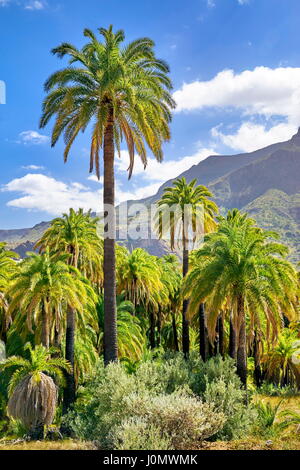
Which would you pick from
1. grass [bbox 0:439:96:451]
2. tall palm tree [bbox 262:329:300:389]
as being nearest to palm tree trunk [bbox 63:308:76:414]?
grass [bbox 0:439:96:451]

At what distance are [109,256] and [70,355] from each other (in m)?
6.67

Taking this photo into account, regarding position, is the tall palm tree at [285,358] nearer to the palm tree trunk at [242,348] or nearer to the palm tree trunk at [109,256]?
the palm tree trunk at [242,348]

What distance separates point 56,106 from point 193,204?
13356mm

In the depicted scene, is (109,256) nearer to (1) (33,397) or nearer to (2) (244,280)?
(2) (244,280)

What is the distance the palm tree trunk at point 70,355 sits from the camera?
68.4 ft

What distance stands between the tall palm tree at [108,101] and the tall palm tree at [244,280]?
15.1ft

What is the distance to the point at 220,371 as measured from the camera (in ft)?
52.7

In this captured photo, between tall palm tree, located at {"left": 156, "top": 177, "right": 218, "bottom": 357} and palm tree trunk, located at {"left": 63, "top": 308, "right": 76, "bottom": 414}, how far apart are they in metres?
9.77

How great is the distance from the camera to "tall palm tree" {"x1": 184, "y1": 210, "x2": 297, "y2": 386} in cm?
1672

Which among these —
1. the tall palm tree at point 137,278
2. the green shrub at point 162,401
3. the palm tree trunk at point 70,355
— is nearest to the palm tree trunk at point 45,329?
the palm tree trunk at point 70,355

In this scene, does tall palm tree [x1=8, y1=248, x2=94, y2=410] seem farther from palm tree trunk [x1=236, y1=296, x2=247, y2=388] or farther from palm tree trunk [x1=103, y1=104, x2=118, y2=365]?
palm tree trunk [x1=236, y1=296, x2=247, y2=388]
